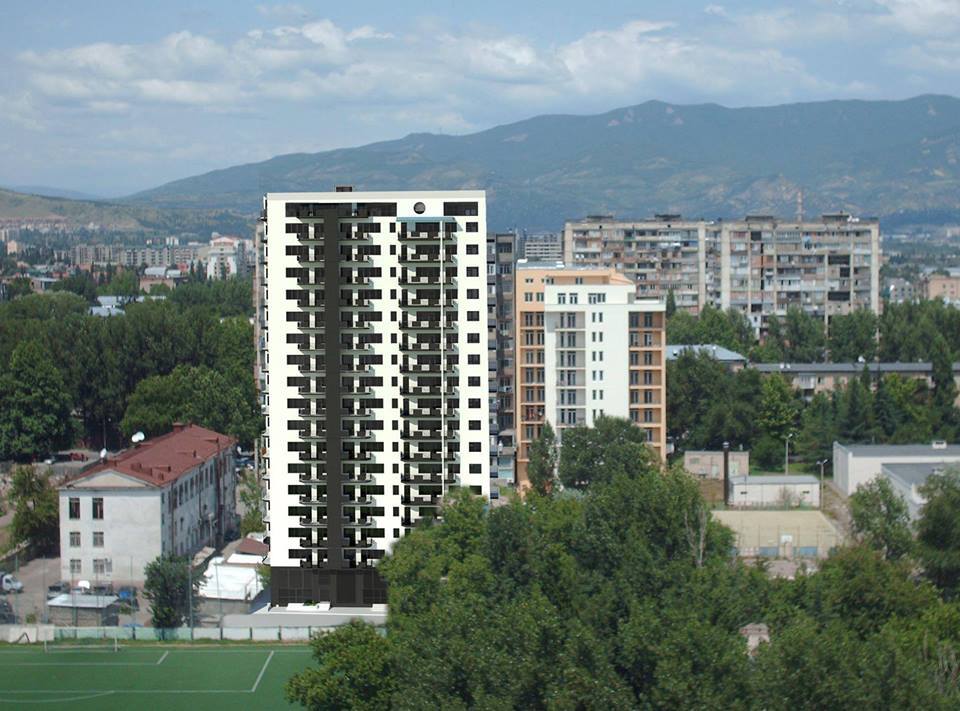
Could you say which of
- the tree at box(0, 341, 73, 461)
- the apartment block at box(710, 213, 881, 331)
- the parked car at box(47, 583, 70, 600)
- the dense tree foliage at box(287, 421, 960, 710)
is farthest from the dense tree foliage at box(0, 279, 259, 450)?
the apartment block at box(710, 213, 881, 331)

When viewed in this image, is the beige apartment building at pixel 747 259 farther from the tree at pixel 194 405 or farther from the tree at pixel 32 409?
Result: the tree at pixel 32 409

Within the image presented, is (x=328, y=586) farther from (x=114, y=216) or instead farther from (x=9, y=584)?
(x=114, y=216)

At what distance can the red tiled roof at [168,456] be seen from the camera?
17.7m

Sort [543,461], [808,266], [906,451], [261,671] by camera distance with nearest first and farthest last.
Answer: [261,671]
[543,461]
[906,451]
[808,266]

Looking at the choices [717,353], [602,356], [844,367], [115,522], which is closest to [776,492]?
[602,356]

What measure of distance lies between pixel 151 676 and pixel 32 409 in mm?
11890

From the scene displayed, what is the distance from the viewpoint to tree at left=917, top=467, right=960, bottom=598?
50.3 ft

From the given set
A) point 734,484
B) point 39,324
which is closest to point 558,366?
point 734,484

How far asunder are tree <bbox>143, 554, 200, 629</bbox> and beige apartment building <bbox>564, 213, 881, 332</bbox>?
21.4m

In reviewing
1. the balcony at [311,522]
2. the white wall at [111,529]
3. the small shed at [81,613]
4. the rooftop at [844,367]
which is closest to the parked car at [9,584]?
the white wall at [111,529]

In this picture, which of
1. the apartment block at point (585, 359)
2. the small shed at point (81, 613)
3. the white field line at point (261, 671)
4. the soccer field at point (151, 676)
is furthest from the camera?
the apartment block at point (585, 359)

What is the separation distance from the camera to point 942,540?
15.7 meters

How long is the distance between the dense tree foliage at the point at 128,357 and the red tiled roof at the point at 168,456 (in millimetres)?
3349

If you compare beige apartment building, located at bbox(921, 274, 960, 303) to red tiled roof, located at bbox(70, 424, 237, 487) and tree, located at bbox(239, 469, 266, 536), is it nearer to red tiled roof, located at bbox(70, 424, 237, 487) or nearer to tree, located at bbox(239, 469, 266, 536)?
tree, located at bbox(239, 469, 266, 536)
